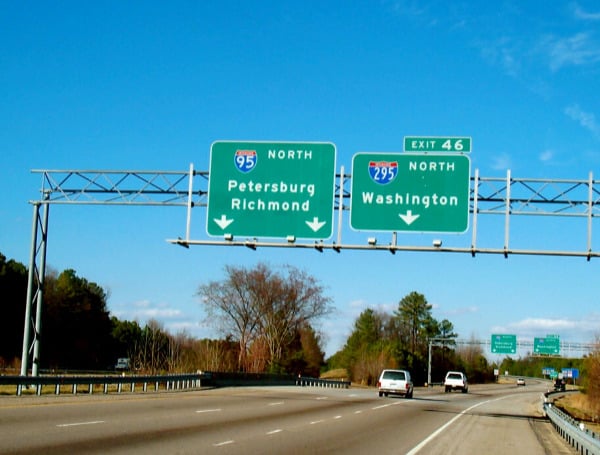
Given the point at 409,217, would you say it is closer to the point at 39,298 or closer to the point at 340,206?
the point at 340,206

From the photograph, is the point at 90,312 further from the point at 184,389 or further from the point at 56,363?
the point at 184,389

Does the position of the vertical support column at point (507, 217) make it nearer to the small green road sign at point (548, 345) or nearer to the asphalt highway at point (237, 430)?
the asphalt highway at point (237, 430)

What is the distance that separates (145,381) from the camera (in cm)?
3734

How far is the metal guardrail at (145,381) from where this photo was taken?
98.9 feet

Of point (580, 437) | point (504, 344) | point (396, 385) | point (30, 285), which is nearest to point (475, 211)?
point (580, 437)

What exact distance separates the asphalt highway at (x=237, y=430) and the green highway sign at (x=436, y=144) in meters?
8.88

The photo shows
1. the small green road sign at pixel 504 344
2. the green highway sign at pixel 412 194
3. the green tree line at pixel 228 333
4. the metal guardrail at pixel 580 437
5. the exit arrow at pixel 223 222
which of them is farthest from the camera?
the small green road sign at pixel 504 344

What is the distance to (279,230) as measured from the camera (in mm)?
26750

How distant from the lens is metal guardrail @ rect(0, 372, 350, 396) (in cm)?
3014

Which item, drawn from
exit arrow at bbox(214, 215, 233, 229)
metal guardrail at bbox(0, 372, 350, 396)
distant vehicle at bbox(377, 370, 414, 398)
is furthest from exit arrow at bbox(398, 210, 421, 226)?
distant vehicle at bbox(377, 370, 414, 398)

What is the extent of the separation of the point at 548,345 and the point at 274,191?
79212mm

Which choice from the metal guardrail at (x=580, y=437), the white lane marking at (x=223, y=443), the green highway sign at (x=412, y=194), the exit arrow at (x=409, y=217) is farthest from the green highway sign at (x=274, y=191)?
the white lane marking at (x=223, y=443)

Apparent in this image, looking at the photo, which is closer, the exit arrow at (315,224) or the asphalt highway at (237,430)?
the asphalt highway at (237,430)

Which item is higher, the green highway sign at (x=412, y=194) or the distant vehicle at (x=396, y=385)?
the green highway sign at (x=412, y=194)
